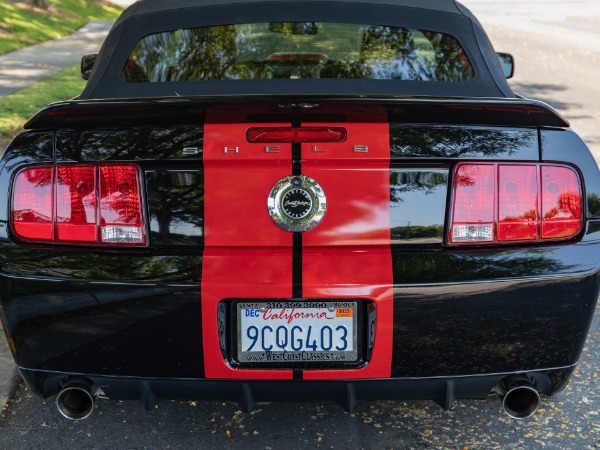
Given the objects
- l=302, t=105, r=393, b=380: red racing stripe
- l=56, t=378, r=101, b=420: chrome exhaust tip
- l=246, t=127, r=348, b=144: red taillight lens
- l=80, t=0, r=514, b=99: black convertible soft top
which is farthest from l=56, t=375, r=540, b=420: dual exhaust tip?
l=80, t=0, r=514, b=99: black convertible soft top

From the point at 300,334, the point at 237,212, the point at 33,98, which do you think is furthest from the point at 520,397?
A: the point at 33,98

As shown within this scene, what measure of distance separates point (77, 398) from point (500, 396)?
4.59 ft

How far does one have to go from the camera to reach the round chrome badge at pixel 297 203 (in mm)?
2676

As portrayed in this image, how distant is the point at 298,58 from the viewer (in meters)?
4.13

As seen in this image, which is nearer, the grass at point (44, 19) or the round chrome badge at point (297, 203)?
the round chrome badge at point (297, 203)

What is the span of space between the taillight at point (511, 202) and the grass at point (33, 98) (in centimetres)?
653

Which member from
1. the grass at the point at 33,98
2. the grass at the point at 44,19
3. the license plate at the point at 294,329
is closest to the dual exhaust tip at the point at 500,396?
the license plate at the point at 294,329

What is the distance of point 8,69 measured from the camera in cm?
1456

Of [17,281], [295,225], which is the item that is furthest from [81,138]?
[295,225]

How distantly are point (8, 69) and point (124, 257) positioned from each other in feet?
42.3

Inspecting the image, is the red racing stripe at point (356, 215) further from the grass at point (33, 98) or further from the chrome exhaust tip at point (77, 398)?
the grass at point (33, 98)

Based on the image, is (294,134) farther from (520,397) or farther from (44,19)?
(44,19)

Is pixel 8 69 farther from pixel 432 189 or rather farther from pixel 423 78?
pixel 432 189

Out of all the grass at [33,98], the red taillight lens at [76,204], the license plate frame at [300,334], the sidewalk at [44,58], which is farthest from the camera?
the sidewalk at [44,58]
